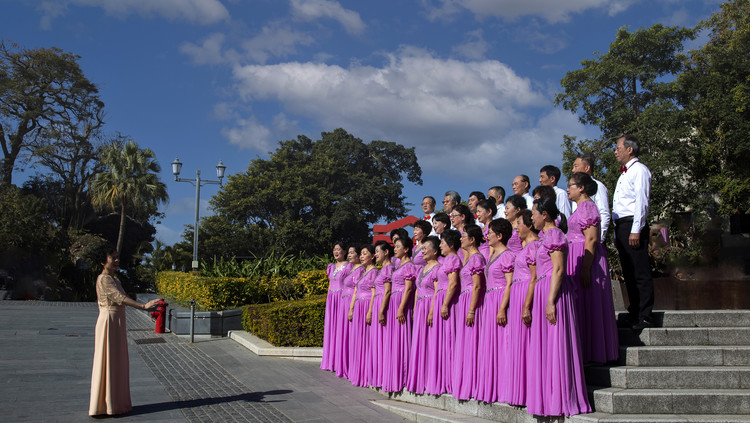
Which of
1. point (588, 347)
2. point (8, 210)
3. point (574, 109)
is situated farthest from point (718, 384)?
point (8, 210)

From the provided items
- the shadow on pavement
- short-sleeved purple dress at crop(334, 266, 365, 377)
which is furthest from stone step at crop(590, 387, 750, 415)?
short-sleeved purple dress at crop(334, 266, 365, 377)

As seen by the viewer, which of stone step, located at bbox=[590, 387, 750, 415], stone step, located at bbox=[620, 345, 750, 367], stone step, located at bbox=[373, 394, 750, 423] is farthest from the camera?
stone step, located at bbox=[620, 345, 750, 367]

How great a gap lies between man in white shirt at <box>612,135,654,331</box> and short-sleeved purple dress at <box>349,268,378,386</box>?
3.42 meters

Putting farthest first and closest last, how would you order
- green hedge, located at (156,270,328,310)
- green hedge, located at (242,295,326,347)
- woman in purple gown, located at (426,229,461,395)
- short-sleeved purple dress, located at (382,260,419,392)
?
green hedge, located at (156,270,328,310)
green hedge, located at (242,295,326,347)
short-sleeved purple dress, located at (382,260,419,392)
woman in purple gown, located at (426,229,461,395)

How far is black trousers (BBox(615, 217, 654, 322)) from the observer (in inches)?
253

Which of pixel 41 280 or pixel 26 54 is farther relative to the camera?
pixel 26 54

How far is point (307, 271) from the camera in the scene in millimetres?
16219

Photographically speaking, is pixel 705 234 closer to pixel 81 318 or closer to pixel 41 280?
pixel 81 318

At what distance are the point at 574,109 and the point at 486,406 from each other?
29515mm

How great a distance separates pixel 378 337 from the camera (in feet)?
27.1

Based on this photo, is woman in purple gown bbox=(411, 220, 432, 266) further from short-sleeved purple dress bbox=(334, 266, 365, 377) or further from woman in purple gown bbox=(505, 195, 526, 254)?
woman in purple gown bbox=(505, 195, 526, 254)

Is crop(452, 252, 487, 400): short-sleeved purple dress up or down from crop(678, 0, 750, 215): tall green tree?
down

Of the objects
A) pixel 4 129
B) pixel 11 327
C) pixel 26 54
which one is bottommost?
pixel 11 327

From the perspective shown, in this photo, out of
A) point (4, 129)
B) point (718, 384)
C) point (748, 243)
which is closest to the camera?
point (718, 384)
